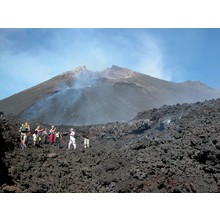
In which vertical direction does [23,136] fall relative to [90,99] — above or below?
below

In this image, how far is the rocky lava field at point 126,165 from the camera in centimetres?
1087

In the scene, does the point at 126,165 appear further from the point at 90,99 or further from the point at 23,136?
the point at 90,99

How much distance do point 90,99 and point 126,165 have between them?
35237 mm

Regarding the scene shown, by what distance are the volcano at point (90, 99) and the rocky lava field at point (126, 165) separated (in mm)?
23515

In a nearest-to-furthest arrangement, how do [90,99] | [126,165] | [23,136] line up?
1. [126,165]
2. [23,136]
3. [90,99]

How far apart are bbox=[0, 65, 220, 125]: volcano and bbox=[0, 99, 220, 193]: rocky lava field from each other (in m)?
23.5

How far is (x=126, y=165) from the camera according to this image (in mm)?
12703

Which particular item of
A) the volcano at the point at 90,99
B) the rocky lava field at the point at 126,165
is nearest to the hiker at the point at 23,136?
the rocky lava field at the point at 126,165

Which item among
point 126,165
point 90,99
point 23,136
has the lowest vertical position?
point 126,165

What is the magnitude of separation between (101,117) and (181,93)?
34.0m

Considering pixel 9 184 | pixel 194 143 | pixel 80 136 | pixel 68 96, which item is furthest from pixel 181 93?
pixel 9 184

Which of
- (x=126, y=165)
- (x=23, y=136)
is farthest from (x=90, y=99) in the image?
(x=126, y=165)

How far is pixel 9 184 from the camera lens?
10258mm

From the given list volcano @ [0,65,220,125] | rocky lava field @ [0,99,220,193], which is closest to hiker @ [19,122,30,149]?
rocky lava field @ [0,99,220,193]
